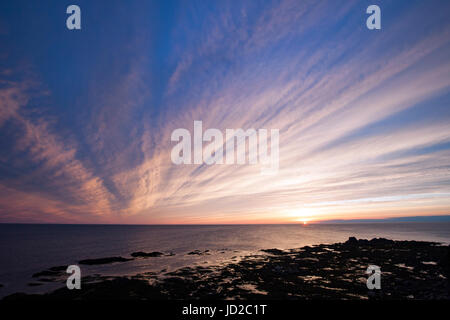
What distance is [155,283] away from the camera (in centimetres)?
1914

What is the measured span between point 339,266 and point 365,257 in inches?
304

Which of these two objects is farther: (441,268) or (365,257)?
(365,257)

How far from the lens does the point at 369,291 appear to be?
15156mm

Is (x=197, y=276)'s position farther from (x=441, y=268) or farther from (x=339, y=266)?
(x=441, y=268)
